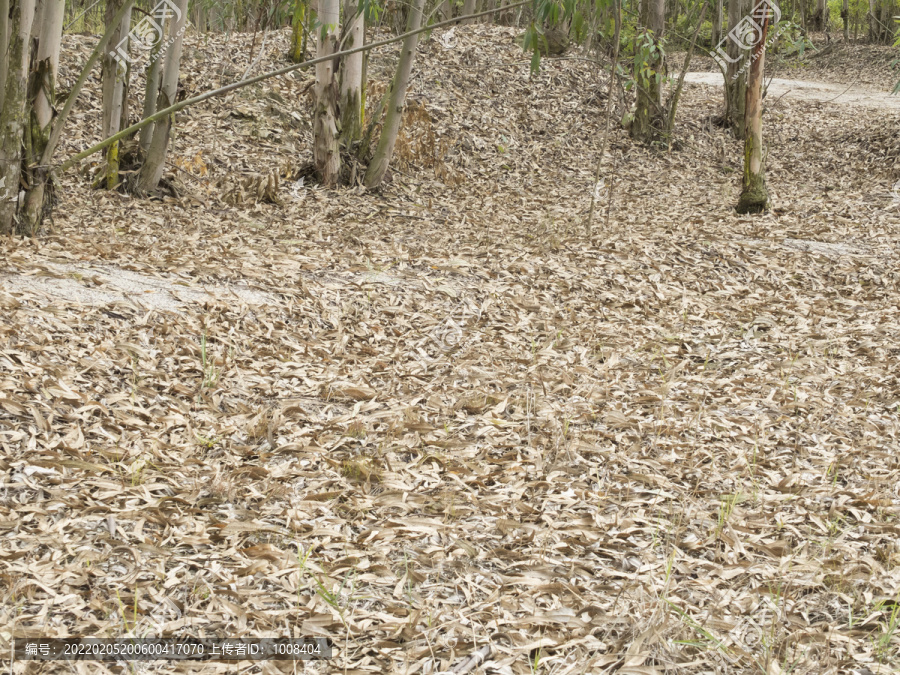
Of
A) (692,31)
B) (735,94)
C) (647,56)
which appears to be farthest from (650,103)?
(692,31)

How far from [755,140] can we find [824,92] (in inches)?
416

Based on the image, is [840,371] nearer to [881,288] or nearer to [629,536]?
[881,288]

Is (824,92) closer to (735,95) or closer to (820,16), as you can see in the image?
(735,95)

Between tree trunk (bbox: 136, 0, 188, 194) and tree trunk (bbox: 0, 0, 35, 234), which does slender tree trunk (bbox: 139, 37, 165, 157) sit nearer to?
tree trunk (bbox: 136, 0, 188, 194)

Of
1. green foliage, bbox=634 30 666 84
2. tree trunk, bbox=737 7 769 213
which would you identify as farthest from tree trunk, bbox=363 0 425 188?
tree trunk, bbox=737 7 769 213

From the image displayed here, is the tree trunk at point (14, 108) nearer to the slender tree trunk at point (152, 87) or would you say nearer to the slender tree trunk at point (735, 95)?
the slender tree trunk at point (152, 87)

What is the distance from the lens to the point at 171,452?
326 cm

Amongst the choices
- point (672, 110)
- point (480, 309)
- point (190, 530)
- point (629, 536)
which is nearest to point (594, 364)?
point (480, 309)

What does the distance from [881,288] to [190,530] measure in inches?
222

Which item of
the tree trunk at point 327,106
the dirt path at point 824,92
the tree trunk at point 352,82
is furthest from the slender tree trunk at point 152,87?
the dirt path at point 824,92

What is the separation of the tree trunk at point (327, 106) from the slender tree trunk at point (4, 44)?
11.0 feet

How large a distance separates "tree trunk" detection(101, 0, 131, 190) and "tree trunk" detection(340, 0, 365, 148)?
88.1 inches

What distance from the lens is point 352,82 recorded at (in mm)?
8484

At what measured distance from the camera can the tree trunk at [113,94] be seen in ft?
24.5
